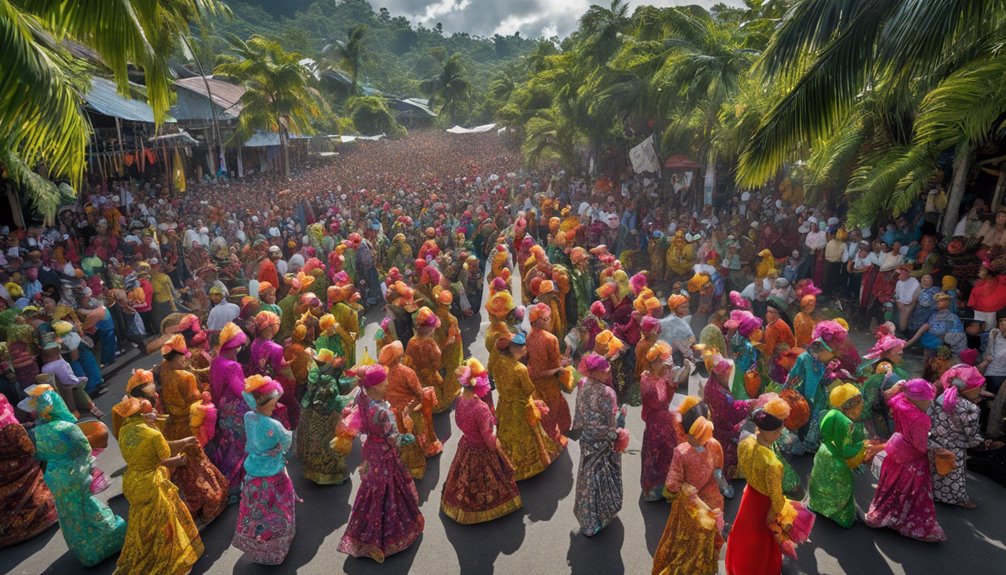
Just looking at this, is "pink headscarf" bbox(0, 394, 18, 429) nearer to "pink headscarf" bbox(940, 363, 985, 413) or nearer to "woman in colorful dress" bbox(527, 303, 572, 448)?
"woman in colorful dress" bbox(527, 303, 572, 448)

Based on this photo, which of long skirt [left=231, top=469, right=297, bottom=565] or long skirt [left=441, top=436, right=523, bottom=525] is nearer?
long skirt [left=231, top=469, right=297, bottom=565]

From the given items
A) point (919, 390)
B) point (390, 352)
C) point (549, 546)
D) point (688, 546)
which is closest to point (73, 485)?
point (390, 352)

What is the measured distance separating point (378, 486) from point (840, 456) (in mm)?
3681

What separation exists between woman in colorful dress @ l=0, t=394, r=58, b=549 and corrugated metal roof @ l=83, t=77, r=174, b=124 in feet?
31.7

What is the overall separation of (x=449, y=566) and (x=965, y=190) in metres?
10.3

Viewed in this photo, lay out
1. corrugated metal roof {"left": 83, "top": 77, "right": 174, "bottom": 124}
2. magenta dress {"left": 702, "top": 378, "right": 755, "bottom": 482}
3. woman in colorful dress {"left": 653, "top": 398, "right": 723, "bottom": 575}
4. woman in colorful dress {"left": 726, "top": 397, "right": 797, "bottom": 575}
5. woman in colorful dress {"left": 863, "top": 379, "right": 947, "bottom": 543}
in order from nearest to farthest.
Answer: woman in colorful dress {"left": 726, "top": 397, "right": 797, "bottom": 575} → woman in colorful dress {"left": 653, "top": 398, "right": 723, "bottom": 575} → woman in colorful dress {"left": 863, "top": 379, "right": 947, "bottom": 543} → magenta dress {"left": 702, "top": 378, "right": 755, "bottom": 482} → corrugated metal roof {"left": 83, "top": 77, "right": 174, "bottom": 124}

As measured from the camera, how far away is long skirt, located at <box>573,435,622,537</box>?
5.03m

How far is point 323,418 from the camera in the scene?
19.5 ft

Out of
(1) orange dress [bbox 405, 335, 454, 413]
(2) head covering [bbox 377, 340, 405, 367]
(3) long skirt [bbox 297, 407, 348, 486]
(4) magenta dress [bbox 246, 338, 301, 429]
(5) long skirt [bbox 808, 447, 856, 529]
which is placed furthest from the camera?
(1) orange dress [bbox 405, 335, 454, 413]

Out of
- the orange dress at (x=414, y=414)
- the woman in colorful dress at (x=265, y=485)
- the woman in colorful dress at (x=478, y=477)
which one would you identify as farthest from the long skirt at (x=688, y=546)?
the woman in colorful dress at (x=265, y=485)

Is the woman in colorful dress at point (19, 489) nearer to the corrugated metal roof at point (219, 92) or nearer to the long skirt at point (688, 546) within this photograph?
the long skirt at point (688, 546)

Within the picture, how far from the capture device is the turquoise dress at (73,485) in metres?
4.62

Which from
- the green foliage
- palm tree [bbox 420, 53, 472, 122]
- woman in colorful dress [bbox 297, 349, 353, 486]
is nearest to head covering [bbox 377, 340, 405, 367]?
woman in colorful dress [bbox 297, 349, 353, 486]

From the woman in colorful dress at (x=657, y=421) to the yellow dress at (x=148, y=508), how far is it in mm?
3821
